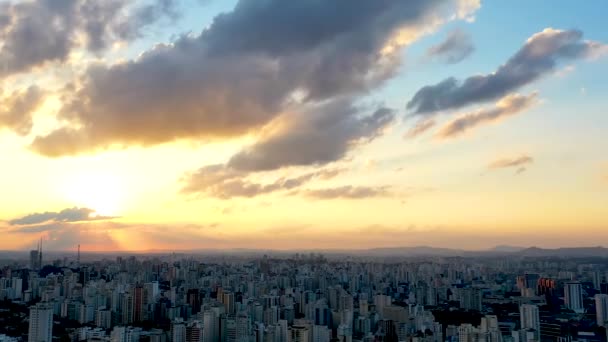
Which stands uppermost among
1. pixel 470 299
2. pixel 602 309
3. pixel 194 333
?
pixel 602 309

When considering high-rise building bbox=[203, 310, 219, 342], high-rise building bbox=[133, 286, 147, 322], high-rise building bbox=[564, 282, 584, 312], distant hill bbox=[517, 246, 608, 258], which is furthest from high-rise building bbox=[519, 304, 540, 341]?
distant hill bbox=[517, 246, 608, 258]

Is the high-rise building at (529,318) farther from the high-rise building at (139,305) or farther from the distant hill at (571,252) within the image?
the distant hill at (571,252)

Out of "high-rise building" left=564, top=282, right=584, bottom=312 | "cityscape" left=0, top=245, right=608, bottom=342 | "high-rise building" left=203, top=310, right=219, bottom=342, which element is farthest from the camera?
"high-rise building" left=564, top=282, right=584, bottom=312

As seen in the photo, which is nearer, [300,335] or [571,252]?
[300,335]

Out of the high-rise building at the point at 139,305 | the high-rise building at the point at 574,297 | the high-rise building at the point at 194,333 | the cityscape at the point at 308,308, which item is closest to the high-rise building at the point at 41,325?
the cityscape at the point at 308,308

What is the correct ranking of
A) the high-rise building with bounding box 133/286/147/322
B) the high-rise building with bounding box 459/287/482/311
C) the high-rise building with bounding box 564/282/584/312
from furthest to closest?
the high-rise building with bounding box 459/287/482/311, the high-rise building with bounding box 564/282/584/312, the high-rise building with bounding box 133/286/147/322

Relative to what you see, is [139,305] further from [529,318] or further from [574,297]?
[574,297]

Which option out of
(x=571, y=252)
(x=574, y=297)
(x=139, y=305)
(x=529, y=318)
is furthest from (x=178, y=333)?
(x=571, y=252)

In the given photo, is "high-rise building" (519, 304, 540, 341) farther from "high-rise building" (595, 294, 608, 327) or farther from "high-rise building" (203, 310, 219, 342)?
"high-rise building" (203, 310, 219, 342)
